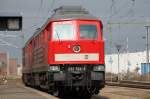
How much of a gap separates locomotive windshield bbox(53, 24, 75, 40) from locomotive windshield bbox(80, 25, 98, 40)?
19.6 inches

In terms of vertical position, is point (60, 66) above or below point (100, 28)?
below

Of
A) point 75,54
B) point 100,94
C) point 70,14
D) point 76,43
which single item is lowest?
point 100,94

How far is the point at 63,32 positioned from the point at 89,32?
4.24 feet

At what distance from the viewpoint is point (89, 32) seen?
→ 2139 centimetres

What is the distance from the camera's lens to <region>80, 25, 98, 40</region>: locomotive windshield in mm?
21328

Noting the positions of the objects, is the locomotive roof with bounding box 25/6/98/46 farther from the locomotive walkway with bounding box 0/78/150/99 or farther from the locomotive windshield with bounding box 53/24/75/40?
the locomotive walkway with bounding box 0/78/150/99

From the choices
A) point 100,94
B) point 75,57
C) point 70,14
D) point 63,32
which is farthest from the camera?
point 100,94

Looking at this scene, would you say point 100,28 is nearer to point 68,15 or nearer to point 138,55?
point 68,15

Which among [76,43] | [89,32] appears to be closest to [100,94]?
[89,32]

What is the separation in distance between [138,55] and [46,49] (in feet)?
262

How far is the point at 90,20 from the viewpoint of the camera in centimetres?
2145

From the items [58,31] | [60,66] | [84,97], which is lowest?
[84,97]

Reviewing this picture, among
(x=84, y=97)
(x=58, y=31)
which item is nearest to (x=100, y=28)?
(x=58, y=31)

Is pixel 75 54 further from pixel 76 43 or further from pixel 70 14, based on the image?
pixel 70 14
